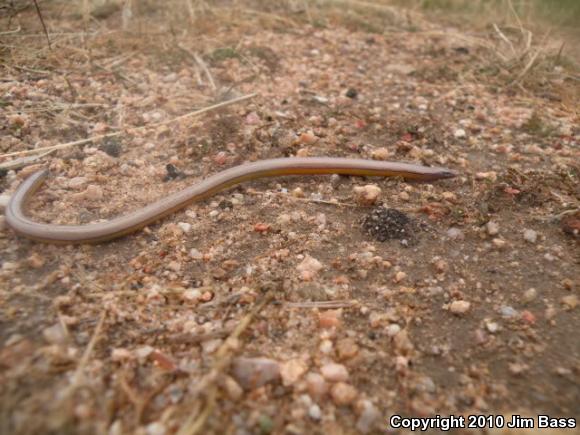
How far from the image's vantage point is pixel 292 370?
2.20 m

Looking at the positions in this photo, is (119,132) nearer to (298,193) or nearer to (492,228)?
(298,193)

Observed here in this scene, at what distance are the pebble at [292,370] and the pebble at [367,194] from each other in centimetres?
145

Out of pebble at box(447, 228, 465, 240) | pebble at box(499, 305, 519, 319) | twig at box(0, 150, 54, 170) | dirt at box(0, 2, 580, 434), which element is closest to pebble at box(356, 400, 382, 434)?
dirt at box(0, 2, 580, 434)

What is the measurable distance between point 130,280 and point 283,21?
13.9ft

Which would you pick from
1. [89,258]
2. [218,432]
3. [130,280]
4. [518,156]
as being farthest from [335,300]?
[518,156]

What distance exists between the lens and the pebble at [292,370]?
216 cm

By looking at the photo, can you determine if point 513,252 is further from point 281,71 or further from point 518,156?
point 281,71

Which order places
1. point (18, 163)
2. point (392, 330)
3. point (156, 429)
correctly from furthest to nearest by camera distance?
point (18, 163), point (392, 330), point (156, 429)

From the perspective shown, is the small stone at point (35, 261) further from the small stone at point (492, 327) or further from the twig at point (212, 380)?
the small stone at point (492, 327)

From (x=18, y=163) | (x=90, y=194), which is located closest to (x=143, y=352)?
(x=90, y=194)

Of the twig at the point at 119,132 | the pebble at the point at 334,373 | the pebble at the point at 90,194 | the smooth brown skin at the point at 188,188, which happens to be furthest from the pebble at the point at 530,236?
the pebble at the point at 90,194

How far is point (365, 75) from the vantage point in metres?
5.02

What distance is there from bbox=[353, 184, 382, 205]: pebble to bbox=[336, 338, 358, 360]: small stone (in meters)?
1.27

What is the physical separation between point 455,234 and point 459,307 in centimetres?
69
